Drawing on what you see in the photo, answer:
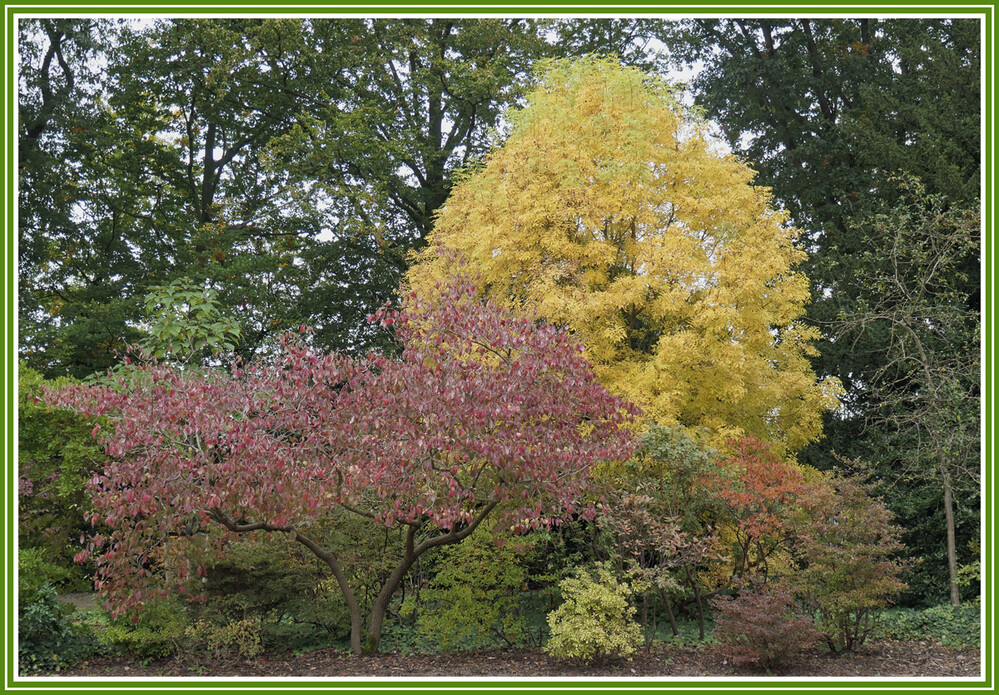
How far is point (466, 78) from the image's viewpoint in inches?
688

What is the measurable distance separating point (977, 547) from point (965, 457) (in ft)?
5.50

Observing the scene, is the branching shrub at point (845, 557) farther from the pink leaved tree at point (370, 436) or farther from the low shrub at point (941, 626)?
the pink leaved tree at point (370, 436)

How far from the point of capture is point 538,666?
8172 mm

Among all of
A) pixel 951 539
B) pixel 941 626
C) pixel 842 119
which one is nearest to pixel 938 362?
pixel 951 539

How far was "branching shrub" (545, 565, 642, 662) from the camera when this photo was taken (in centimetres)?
782

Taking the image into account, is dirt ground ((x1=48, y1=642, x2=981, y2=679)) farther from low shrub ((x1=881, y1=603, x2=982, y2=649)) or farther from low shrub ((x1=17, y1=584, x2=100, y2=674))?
low shrub ((x1=881, y1=603, x2=982, y2=649))

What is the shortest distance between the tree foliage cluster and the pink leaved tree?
0.15ft

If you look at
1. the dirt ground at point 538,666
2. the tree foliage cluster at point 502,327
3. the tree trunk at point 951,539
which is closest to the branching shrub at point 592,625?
the tree foliage cluster at point 502,327

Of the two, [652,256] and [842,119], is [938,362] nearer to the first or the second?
[652,256]

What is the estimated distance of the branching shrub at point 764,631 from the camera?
775 cm

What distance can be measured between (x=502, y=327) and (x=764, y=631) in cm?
401

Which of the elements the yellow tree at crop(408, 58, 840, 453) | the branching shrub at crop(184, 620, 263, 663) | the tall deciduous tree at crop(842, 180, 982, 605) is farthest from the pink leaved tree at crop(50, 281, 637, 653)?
the tall deciduous tree at crop(842, 180, 982, 605)

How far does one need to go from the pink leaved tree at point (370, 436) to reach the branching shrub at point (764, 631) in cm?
199

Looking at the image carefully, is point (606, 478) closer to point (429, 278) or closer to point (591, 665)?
point (591, 665)
